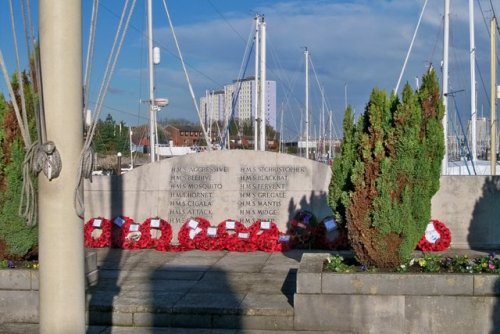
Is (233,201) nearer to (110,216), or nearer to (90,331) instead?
(110,216)

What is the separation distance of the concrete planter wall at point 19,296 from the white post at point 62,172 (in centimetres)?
482

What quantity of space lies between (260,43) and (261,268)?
73.1 ft

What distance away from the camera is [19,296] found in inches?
311

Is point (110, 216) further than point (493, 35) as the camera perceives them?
No

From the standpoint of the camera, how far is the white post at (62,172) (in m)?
3.25

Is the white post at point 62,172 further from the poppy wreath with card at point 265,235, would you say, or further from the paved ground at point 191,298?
the poppy wreath with card at point 265,235

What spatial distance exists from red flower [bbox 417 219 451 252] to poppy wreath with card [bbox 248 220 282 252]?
2611 mm

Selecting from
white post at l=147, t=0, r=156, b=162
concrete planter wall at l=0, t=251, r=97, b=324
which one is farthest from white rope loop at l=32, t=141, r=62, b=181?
white post at l=147, t=0, r=156, b=162

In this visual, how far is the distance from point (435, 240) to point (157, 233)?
17.6 ft

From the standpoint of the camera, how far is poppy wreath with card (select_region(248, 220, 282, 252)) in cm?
1238

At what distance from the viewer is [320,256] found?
8.73m

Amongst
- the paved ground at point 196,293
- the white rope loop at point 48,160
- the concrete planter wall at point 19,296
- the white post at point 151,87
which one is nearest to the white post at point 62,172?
the white rope loop at point 48,160

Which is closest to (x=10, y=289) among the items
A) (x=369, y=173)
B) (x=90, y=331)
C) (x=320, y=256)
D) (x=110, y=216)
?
(x=90, y=331)

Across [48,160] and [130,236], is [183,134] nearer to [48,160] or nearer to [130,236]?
[130,236]
